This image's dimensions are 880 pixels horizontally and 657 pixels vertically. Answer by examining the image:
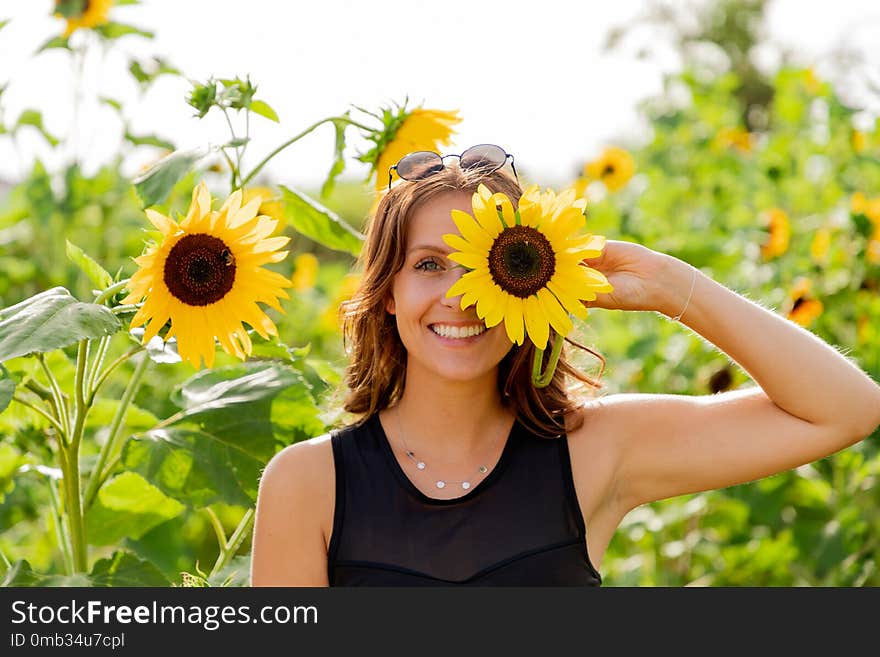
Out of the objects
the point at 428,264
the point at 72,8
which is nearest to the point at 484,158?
the point at 428,264

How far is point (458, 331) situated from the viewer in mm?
1479

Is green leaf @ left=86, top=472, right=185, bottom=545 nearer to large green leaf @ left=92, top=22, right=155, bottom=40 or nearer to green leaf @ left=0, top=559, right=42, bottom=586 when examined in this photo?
green leaf @ left=0, top=559, right=42, bottom=586

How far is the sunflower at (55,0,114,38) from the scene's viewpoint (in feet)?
8.86

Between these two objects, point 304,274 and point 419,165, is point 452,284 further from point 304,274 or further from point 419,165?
point 304,274

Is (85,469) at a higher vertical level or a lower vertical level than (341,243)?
lower

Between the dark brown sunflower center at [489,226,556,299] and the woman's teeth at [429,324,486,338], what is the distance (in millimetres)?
161

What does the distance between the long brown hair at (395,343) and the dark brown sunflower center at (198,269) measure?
0.75 feet

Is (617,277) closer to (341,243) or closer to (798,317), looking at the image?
(341,243)

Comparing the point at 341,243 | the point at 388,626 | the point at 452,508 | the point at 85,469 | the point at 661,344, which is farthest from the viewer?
the point at 661,344

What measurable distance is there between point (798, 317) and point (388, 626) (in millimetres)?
1917

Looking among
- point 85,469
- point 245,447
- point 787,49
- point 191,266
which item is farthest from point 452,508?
point 787,49

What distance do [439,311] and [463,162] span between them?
23 cm

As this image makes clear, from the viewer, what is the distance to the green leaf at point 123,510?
1.84m

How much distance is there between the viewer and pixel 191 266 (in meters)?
1.44
